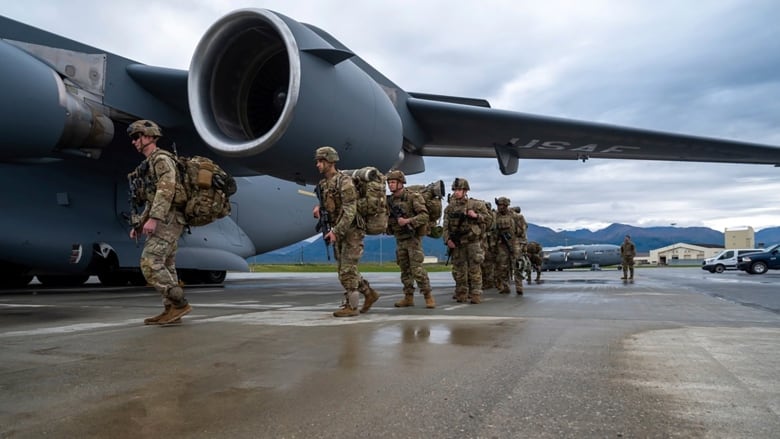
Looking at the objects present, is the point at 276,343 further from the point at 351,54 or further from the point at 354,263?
the point at 351,54

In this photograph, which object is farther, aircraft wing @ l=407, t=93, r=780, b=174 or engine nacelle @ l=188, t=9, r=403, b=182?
aircraft wing @ l=407, t=93, r=780, b=174

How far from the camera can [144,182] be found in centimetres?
472

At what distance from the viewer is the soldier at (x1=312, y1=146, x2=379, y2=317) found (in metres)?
5.09

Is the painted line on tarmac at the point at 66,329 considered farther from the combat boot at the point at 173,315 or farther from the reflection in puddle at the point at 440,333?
the reflection in puddle at the point at 440,333

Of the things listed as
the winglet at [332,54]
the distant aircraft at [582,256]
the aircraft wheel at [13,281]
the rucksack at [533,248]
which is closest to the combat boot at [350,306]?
the winglet at [332,54]

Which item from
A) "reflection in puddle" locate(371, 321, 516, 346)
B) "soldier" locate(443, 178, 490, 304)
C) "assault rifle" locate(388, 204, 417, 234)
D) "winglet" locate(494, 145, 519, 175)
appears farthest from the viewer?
"winglet" locate(494, 145, 519, 175)

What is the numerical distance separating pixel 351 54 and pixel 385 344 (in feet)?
14.3

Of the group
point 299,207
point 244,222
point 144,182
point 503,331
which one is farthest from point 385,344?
point 299,207

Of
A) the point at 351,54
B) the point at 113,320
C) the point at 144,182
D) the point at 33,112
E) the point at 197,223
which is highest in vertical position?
the point at 351,54

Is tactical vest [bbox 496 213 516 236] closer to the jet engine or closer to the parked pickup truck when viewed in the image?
the parked pickup truck

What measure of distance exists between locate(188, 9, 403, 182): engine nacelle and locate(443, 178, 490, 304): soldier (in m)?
1.38

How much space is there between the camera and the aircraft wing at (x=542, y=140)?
9312 millimetres

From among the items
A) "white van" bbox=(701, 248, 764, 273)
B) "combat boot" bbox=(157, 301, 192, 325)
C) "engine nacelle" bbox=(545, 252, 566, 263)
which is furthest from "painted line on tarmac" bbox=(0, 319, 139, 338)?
"engine nacelle" bbox=(545, 252, 566, 263)

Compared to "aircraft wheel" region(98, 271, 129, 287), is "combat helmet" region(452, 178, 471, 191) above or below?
above
